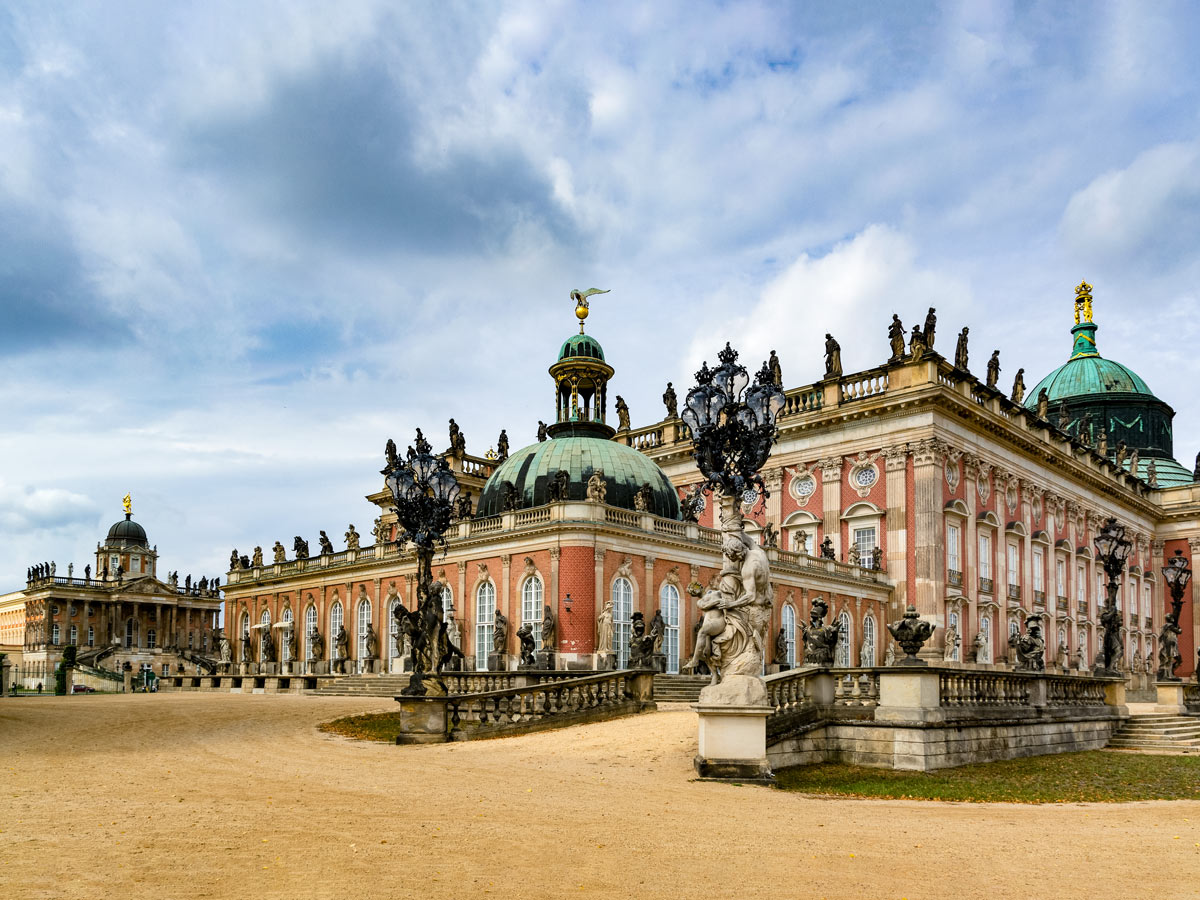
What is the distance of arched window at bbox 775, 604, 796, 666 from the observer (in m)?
40.1

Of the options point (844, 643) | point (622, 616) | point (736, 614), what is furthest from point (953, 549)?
point (736, 614)

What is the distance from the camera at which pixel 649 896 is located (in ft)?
25.1

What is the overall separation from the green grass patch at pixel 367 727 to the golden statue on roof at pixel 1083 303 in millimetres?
65163

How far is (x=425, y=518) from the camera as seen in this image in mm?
23016

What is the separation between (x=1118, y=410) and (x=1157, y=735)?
52.8 m

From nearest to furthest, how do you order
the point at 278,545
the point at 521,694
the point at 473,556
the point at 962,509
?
the point at 521,694 < the point at 473,556 < the point at 962,509 < the point at 278,545

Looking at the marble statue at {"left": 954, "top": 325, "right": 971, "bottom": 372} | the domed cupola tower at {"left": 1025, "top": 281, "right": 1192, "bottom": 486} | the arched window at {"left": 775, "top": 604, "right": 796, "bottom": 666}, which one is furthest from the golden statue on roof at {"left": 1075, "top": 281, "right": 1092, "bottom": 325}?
the arched window at {"left": 775, "top": 604, "right": 796, "bottom": 666}

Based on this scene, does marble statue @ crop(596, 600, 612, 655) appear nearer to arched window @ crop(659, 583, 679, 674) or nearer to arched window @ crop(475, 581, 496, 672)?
arched window @ crop(659, 583, 679, 674)

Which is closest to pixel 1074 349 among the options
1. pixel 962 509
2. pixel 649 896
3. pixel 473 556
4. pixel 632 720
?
pixel 962 509

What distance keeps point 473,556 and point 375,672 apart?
8403 millimetres

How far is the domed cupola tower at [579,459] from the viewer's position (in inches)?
1486

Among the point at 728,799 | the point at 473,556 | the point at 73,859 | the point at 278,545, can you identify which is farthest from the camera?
the point at 278,545

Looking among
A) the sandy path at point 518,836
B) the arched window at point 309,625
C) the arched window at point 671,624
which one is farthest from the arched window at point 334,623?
the sandy path at point 518,836

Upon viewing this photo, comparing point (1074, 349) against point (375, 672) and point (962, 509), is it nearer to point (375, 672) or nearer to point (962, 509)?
→ point (962, 509)
